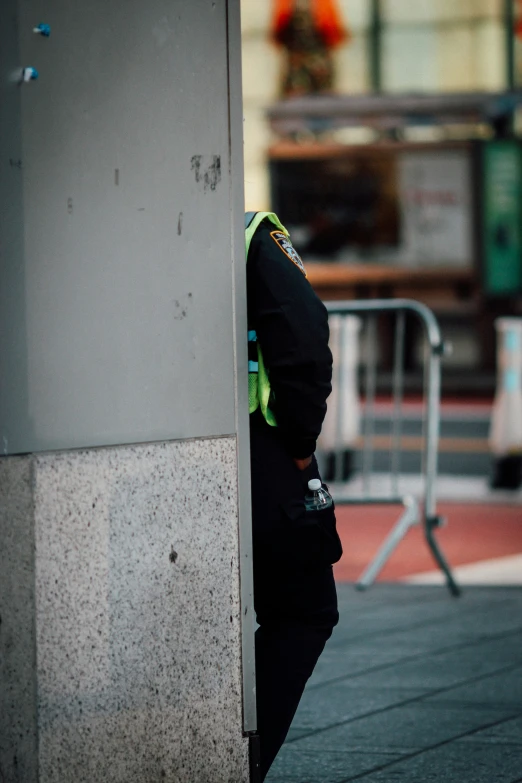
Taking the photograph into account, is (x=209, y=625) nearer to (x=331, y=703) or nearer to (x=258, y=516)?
(x=258, y=516)

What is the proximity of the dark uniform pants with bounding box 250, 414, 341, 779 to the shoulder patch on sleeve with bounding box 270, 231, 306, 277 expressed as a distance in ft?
1.27

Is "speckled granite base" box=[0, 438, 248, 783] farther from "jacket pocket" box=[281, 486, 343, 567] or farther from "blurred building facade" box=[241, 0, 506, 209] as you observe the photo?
"blurred building facade" box=[241, 0, 506, 209]

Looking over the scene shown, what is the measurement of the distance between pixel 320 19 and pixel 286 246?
67.5 ft

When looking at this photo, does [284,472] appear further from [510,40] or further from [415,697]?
[510,40]

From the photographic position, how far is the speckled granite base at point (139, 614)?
293 centimetres

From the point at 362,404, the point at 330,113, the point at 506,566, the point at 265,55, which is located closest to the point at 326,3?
the point at 265,55

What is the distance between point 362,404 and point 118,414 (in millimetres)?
14612

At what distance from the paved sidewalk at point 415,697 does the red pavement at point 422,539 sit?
36.5 inches

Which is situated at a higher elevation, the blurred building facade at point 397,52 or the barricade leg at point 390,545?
the blurred building facade at point 397,52

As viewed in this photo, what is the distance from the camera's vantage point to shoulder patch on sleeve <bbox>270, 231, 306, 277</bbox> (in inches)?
129

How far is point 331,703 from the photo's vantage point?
4598 mm

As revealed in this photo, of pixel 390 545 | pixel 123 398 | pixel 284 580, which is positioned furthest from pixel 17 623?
pixel 390 545

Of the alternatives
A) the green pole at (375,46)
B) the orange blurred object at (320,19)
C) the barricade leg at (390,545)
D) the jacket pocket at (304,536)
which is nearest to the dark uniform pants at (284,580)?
the jacket pocket at (304,536)

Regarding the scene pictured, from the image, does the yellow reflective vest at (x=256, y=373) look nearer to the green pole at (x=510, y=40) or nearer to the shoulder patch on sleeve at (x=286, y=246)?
the shoulder patch on sleeve at (x=286, y=246)
